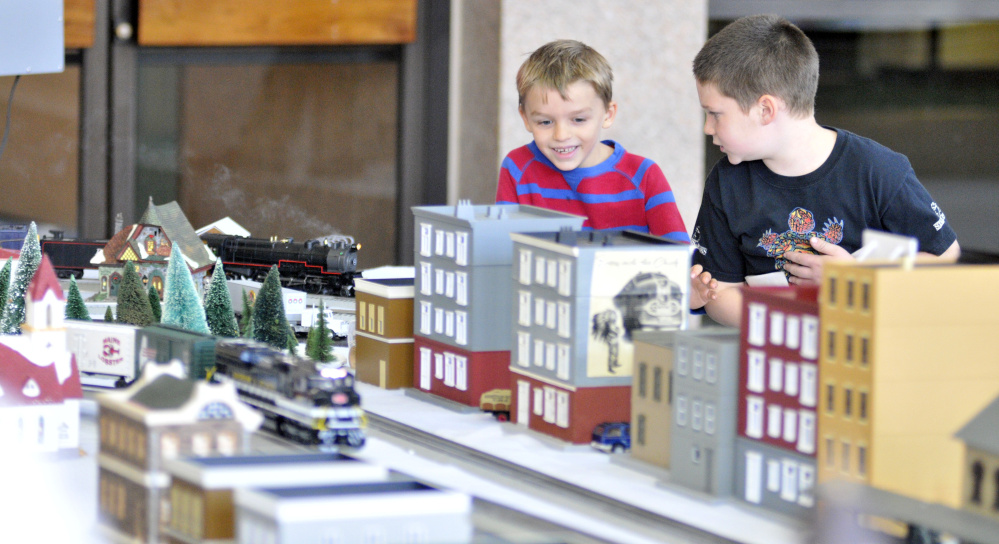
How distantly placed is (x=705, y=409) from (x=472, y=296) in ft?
2.44

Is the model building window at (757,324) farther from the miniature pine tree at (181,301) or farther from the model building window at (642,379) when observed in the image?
the miniature pine tree at (181,301)

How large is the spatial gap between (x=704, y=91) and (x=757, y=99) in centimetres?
16

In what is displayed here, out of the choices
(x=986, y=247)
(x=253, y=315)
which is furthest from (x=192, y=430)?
(x=986, y=247)

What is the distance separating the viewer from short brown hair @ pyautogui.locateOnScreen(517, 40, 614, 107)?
3421 millimetres

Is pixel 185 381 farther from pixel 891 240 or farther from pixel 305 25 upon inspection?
pixel 305 25

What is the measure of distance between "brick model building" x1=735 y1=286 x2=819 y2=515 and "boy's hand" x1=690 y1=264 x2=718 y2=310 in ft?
3.49

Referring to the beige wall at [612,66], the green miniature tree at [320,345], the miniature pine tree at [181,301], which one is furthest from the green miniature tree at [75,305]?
the beige wall at [612,66]

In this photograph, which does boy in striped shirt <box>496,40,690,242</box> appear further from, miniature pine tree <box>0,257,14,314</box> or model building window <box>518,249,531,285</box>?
miniature pine tree <box>0,257,14,314</box>

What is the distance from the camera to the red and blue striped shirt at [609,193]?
3611 millimetres

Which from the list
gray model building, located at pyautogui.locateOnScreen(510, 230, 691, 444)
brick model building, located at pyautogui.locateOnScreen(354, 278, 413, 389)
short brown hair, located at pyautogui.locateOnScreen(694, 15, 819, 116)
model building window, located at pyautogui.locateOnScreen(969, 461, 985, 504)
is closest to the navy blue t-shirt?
short brown hair, located at pyautogui.locateOnScreen(694, 15, 819, 116)

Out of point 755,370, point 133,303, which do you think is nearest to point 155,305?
point 133,303

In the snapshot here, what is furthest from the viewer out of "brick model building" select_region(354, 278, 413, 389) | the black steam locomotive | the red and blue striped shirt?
the black steam locomotive

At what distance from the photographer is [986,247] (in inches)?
275

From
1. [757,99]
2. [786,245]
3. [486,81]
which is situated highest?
[486,81]
